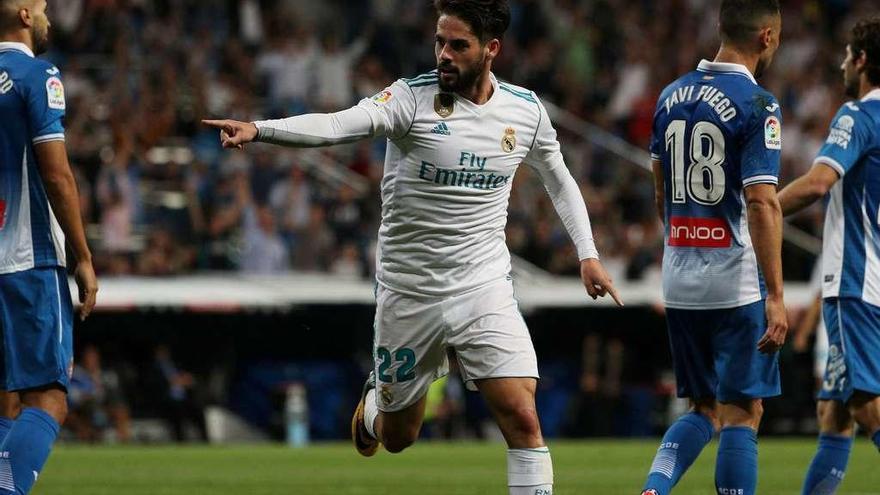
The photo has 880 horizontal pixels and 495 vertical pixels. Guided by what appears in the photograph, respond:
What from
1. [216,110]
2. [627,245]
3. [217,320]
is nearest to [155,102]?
[216,110]

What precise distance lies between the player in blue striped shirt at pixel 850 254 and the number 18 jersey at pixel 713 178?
1.06 feet

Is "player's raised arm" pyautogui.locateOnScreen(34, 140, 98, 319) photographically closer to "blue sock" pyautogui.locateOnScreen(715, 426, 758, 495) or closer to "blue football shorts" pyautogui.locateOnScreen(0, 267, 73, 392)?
"blue football shorts" pyautogui.locateOnScreen(0, 267, 73, 392)

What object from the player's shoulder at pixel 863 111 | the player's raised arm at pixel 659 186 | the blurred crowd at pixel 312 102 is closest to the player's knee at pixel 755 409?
the player's raised arm at pixel 659 186

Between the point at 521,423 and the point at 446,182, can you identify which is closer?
the point at 521,423

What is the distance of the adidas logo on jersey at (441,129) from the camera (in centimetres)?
718

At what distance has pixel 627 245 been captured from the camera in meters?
21.3

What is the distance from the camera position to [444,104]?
7.23m

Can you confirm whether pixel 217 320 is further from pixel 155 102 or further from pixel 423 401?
pixel 423 401

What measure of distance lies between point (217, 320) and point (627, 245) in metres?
5.48

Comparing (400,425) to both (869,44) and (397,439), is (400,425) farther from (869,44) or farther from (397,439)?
(869,44)

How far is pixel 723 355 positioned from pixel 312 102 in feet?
49.7

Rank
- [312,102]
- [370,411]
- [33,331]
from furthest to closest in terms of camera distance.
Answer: [312,102]
[370,411]
[33,331]

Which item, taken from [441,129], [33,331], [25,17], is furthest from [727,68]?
[33,331]

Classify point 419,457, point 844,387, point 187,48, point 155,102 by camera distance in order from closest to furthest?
1. point 844,387
2. point 419,457
3. point 155,102
4. point 187,48
